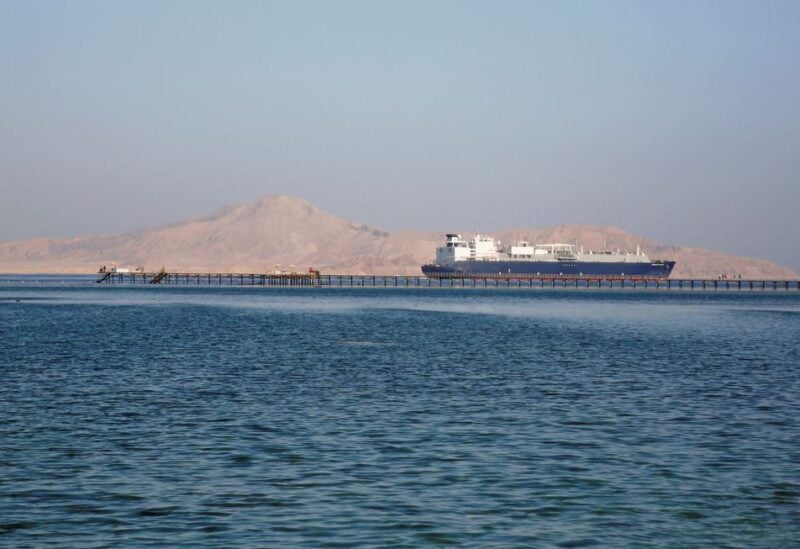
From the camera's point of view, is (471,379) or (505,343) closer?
(471,379)

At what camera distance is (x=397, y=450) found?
22547 mm

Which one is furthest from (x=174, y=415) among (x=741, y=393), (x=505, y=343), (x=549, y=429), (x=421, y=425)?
(x=505, y=343)

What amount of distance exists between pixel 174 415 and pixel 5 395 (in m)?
7.50

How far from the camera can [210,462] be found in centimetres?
2111

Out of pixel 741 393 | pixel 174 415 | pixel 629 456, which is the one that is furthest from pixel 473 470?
pixel 741 393

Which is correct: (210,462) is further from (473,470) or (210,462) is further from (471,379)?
(471,379)

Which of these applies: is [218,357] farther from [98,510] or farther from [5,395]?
[98,510]

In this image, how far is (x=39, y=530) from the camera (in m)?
16.0

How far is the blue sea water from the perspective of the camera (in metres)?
16.3

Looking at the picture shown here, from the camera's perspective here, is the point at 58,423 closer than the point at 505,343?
Yes

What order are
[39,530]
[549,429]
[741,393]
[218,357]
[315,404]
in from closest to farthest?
1. [39,530]
2. [549,429]
3. [315,404]
4. [741,393]
5. [218,357]

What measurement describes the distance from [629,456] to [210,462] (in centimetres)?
883

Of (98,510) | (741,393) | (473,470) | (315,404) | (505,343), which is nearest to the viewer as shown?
(98,510)

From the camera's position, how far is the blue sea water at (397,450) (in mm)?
16344
